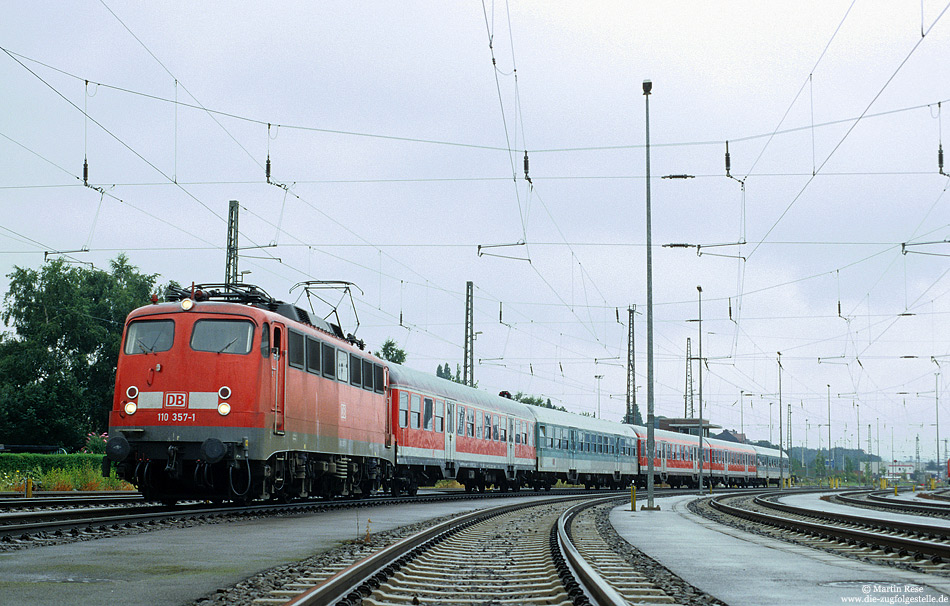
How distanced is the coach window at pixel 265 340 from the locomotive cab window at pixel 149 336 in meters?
1.54

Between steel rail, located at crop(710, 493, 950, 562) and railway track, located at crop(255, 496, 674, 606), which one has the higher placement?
railway track, located at crop(255, 496, 674, 606)

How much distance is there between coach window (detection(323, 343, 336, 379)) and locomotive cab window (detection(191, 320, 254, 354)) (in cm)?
347

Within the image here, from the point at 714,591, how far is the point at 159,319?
39.5 feet

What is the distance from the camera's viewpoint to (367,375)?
24609mm

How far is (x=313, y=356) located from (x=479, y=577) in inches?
429

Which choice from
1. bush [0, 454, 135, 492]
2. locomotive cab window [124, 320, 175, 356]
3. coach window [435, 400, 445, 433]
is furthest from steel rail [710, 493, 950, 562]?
bush [0, 454, 135, 492]

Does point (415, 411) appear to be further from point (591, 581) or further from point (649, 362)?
point (591, 581)

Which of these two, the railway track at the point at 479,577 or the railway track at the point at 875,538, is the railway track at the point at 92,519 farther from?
the railway track at the point at 875,538

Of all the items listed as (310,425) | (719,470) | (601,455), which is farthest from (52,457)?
(719,470)

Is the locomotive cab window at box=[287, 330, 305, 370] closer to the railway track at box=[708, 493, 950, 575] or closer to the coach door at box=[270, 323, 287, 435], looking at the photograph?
the coach door at box=[270, 323, 287, 435]

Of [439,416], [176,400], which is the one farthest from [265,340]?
[439,416]

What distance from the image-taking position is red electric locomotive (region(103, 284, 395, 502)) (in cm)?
1680

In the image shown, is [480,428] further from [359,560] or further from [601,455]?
[359,560]

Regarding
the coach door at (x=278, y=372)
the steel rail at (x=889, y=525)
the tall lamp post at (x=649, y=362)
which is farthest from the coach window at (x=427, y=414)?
the coach door at (x=278, y=372)
